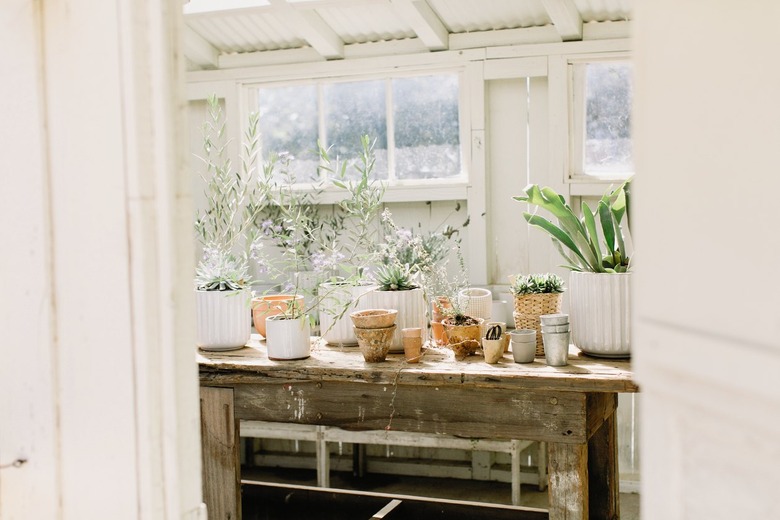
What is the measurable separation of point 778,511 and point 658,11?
485mm

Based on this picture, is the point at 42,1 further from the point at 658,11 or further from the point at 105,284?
the point at 658,11

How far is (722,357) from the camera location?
0.74 meters

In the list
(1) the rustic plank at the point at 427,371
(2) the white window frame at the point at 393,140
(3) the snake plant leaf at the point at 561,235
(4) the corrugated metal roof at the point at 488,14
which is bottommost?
(1) the rustic plank at the point at 427,371

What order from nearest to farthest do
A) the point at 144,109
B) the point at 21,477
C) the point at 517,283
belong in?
1. the point at 144,109
2. the point at 21,477
3. the point at 517,283

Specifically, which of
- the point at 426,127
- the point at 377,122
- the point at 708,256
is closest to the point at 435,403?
the point at 708,256

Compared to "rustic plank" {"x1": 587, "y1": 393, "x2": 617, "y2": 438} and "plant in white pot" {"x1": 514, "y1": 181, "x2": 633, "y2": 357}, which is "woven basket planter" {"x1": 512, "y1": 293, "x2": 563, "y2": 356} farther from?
"rustic plank" {"x1": 587, "y1": 393, "x2": 617, "y2": 438}

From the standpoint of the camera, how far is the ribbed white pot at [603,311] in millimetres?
2156

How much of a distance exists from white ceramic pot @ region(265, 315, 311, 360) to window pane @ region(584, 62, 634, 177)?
2.27m

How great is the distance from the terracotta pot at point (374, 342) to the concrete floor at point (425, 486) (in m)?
2.48

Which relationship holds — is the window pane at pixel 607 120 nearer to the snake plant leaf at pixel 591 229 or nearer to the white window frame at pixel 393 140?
the white window frame at pixel 393 140

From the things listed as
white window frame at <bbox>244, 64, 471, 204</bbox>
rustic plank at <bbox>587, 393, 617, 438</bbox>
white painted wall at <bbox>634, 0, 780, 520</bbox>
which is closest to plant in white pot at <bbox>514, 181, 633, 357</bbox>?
rustic plank at <bbox>587, 393, 617, 438</bbox>

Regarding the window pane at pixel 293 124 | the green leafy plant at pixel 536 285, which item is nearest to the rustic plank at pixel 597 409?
the green leafy plant at pixel 536 285

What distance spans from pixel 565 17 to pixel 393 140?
1.17 m

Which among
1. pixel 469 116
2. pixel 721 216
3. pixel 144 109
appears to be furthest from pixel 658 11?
pixel 469 116
